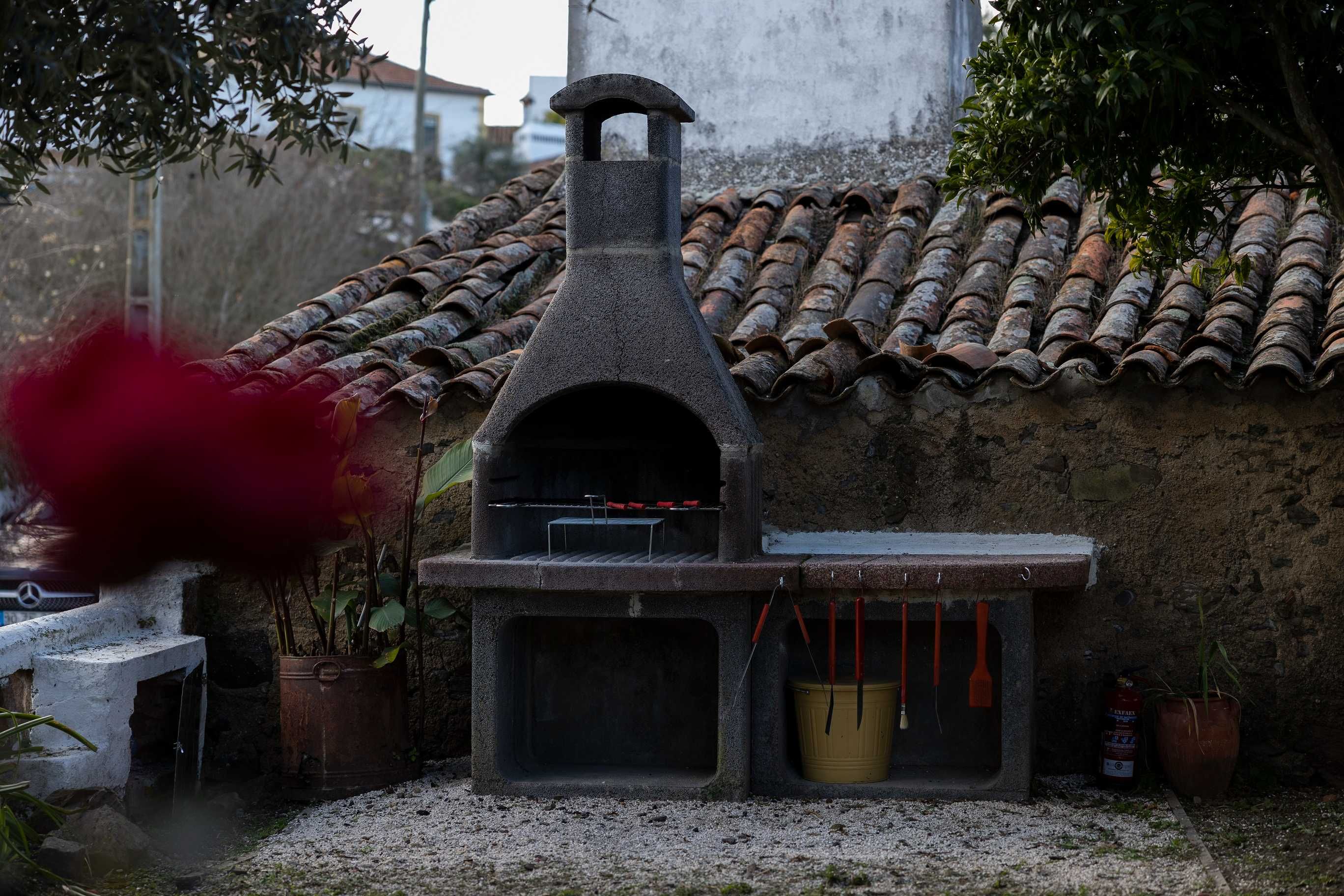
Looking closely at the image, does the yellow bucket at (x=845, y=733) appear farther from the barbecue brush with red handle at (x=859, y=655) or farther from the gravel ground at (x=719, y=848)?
the gravel ground at (x=719, y=848)

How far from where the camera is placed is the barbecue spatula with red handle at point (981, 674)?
17.2 ft

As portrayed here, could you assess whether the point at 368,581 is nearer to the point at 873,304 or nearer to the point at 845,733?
the point at 845,733

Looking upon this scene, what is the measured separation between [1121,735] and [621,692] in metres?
2.16

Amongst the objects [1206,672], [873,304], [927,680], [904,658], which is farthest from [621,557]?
[1206,672]

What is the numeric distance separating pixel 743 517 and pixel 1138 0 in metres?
2.37

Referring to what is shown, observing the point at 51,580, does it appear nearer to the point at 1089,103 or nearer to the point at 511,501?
the point at 511,501

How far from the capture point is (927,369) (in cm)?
582

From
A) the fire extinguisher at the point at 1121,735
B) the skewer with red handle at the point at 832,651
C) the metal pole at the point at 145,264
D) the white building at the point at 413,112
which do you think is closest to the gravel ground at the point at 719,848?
the fire extinguisher at the point at 1121,735

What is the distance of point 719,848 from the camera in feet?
16.2

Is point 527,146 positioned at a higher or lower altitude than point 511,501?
higher

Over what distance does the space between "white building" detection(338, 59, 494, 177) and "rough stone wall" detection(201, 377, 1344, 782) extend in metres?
26.1

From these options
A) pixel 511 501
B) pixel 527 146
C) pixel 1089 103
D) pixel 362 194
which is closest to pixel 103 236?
pixel 362 194

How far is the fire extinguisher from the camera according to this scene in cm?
561

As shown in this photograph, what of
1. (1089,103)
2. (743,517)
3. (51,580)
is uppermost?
(1089,103)
